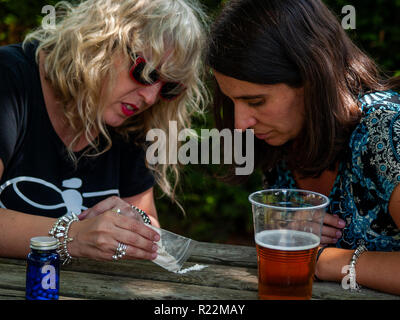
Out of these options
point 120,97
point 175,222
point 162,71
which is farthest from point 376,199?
point 175,222

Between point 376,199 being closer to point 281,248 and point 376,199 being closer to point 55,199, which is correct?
point 281,248

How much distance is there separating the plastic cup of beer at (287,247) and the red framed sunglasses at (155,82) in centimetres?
86

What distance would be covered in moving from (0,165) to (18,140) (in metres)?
0.19

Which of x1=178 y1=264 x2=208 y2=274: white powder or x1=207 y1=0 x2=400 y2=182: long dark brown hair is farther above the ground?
x1=207 y1=0 x2=400 y2=182: long dark brown hair

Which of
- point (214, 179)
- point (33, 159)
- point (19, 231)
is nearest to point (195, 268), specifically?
point (19, 231)

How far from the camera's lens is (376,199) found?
168 cm

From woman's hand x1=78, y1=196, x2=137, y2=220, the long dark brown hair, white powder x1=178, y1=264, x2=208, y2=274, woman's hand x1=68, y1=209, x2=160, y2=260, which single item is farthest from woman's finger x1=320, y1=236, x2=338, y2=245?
woman's hand x1=78, y1=196, x2=137, y2=220

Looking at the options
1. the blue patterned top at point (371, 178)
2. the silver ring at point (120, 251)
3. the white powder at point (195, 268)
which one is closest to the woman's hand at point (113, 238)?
the silver ring at point (120, 251)

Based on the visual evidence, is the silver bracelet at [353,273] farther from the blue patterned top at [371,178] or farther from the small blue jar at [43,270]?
the small blue jar at [43,270]

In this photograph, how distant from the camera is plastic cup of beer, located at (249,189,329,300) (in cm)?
127

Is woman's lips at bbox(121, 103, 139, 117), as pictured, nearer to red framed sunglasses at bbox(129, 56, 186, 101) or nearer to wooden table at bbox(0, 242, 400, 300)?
red framed sunglasses at bbox(129, 56, 186, 101)

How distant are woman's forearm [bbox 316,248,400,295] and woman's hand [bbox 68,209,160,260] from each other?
1.77 ft

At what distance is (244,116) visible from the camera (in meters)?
1.83

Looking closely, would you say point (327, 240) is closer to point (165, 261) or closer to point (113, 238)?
point (165, 261)
